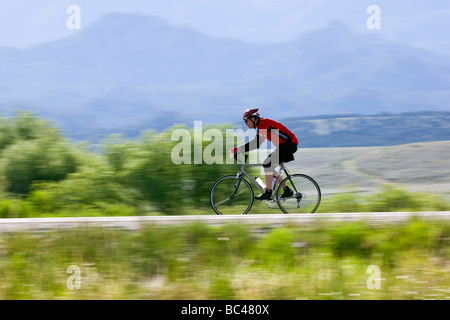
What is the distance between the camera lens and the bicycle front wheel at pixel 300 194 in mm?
7695

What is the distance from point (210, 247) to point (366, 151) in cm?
737

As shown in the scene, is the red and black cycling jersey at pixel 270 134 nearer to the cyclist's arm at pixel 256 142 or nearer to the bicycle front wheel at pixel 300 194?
the cyclist's arm at pixel 256 142

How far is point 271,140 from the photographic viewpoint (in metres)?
7.48

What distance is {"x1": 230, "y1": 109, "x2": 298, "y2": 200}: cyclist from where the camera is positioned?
741 cm

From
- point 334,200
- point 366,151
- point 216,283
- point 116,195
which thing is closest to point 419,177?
point 366,151

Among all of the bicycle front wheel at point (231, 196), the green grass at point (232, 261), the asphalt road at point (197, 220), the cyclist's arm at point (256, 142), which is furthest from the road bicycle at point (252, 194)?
the green grass at point (232, 261)

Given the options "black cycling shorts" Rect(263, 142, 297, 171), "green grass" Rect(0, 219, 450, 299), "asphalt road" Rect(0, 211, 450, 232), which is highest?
"black cycling shorts" Rect(263, 142, 297, 171)

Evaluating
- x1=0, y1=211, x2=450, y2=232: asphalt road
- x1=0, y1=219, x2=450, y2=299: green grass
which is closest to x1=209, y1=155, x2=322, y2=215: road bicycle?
x1=0, y1=211, x2=450, y2=232: asphalt road

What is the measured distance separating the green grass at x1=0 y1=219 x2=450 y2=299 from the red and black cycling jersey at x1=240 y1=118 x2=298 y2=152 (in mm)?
1650

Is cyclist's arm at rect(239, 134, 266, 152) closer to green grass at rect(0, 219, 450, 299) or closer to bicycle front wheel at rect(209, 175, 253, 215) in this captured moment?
bicycle front wheel at rect(209, 175, 253, 215)

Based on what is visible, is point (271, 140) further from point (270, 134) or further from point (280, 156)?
point (280, 156)

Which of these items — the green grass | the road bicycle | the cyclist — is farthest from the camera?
the road bicycle
